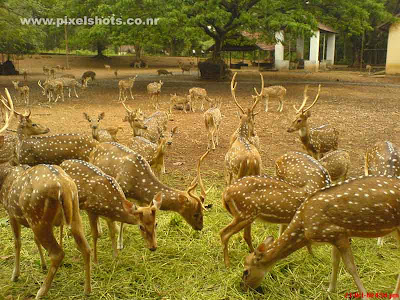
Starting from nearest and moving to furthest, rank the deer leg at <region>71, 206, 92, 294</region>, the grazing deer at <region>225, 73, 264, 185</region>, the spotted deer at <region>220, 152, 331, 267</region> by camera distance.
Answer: the deer leg at <region>71, 206, 92, 294</region>
the spotted deer at <region>220, 152, 331, 267</region>
the grazing deer at <region>225, 73, 264, 185</region>

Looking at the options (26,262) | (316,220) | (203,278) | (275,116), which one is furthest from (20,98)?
(316,220)

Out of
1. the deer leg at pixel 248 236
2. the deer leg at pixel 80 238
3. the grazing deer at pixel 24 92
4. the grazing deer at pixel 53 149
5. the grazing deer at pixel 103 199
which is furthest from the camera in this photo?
the grazing deer at pixel 24 92

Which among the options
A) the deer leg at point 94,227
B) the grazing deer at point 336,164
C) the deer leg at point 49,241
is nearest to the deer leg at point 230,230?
the deer leg at point 94,227

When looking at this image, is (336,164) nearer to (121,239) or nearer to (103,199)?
(121,239)

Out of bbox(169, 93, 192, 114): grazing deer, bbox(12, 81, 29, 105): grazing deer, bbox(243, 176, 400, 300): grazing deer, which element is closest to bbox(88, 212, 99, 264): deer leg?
bbox(243, 176, 400, 300): grazing deer

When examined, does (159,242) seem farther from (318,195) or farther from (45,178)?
(318,195)

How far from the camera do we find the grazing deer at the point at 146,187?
418 cm

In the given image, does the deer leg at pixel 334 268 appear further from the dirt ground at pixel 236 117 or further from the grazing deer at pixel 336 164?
the dirt ground at pixel 236 117

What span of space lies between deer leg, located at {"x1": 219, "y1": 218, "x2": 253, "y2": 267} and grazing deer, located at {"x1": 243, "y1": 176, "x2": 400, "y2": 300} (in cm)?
58

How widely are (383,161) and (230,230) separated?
2.08 m

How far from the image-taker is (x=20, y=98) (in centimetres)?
1417

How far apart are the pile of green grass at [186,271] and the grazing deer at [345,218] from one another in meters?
0.46

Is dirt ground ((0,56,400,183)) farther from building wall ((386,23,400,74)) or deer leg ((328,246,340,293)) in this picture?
building wall ((386,23,400,74))

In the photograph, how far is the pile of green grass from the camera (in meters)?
3.57
